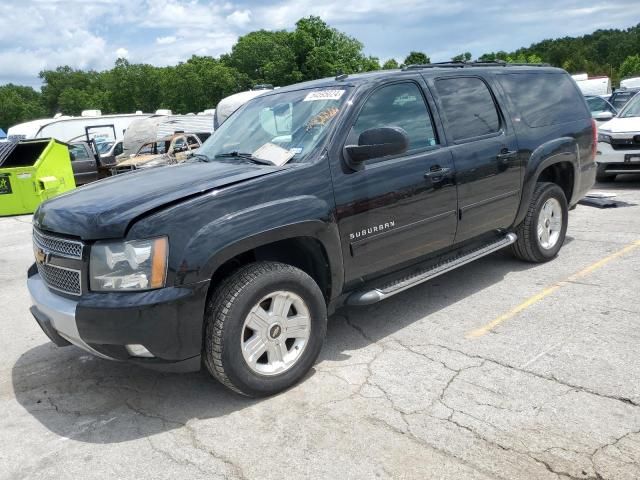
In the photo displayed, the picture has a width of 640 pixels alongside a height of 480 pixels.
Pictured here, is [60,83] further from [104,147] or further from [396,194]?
[396,194]

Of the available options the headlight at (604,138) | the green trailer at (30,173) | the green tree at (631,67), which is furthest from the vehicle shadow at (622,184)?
the green tree at (631,67)

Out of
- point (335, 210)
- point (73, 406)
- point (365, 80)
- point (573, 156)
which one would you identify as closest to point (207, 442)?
point (73, 406)

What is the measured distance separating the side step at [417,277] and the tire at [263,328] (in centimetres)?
38

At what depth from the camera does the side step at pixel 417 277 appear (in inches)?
155

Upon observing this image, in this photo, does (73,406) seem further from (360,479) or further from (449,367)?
(449,367)

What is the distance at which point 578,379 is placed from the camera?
11.4 feet

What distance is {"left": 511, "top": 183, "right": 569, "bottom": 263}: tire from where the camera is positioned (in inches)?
218

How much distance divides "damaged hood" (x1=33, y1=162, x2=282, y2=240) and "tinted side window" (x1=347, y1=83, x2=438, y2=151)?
872 mm

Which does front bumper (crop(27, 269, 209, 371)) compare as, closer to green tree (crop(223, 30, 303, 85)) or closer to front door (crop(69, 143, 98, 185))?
front door (crop(69, 143, 98, 185))

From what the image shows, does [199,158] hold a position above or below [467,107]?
below

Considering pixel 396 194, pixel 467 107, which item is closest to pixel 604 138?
pixel 467 107

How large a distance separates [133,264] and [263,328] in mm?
850

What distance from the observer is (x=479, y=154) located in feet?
15.5

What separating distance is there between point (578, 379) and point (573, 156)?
9.86 feet
